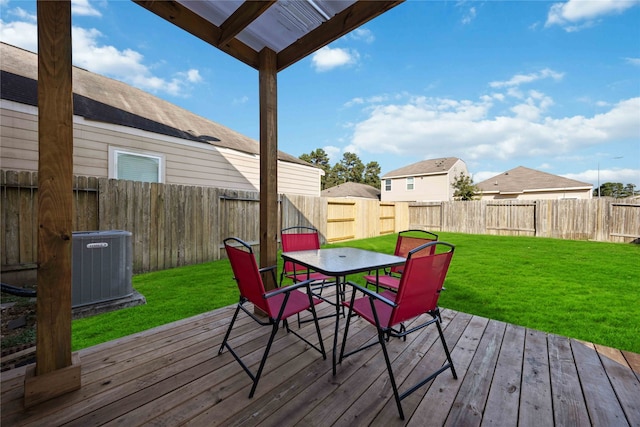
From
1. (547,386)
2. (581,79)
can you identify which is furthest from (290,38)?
(581,79)

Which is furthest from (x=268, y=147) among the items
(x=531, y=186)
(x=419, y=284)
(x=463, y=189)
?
→ (x=531, y=186)

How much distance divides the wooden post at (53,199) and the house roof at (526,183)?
25.4m

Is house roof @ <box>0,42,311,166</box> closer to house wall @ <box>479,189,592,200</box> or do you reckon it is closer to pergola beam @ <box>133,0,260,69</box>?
pergola beam @ <box>133,0,260,69</box>

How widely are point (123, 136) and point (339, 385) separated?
736 cm

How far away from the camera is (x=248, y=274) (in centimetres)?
200

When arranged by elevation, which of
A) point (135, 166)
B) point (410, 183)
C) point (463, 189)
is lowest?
point (135, 166)

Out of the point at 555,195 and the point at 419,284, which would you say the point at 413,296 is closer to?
the point at 419,284

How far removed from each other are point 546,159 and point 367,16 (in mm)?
42833

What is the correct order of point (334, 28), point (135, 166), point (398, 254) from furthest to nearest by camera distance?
point (135, 166), point (398, 254), point (334, 28)

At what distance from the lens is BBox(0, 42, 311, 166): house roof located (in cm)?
573

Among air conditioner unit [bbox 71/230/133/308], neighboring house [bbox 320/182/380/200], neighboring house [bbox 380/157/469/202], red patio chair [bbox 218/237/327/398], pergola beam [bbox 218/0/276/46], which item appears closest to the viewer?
red patio chair [bbox 218/237/327/398]

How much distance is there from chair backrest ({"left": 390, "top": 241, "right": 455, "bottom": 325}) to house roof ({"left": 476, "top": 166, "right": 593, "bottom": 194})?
931 inches

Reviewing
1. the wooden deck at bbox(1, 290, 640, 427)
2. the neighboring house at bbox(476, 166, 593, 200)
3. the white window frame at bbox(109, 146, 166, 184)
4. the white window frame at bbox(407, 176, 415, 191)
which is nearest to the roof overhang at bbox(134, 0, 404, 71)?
the wooden deck at bbox(1, 290, 640, 427)

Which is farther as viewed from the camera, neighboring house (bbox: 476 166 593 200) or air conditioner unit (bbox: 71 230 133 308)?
neighboring house (bbox: 476 166 593 200)
